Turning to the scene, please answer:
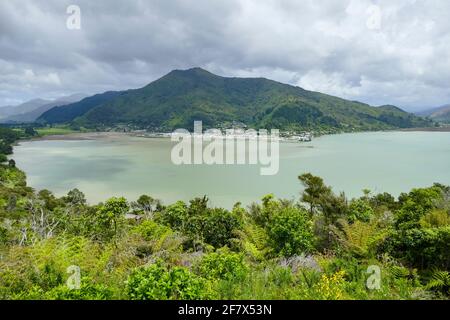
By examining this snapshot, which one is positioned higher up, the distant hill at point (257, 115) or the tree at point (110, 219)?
the distant hill at point (257, 115)

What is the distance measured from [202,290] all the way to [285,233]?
484 centimetres

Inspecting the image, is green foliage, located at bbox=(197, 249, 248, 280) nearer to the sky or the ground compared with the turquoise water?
nearer to the sky

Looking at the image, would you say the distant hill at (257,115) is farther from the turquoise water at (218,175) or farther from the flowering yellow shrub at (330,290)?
the flowering yellow shrub at (330,290)

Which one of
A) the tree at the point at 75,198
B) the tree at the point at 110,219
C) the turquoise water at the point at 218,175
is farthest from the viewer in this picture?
the turquoise water at the point at 218,175

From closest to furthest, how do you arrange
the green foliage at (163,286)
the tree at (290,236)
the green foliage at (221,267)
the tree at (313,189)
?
the green foliage at (163,286)
the green foliage at (221,267)
the tree at (290,236)
the tree at (313,189)

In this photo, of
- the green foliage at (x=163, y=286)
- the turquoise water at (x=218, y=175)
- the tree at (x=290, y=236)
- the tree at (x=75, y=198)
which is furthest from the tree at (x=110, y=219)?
the tree at (x=75, y=198)

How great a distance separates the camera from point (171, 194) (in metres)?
34.3

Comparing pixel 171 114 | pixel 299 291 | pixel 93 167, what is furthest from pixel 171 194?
pixel 171 114

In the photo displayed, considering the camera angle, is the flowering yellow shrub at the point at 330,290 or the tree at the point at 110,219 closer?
the flowering yellow shrub at the point at 330,290

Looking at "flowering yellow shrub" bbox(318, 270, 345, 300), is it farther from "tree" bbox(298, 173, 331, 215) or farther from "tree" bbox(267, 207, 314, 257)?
"tree" bbox(298, 173, 331, 215)

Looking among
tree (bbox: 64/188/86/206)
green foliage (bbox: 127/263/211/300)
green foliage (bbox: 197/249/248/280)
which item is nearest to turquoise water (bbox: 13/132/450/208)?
tree (bbox: 64/188/86/206)

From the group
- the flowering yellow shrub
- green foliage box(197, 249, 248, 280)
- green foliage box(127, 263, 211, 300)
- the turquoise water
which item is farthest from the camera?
the turquoise water
